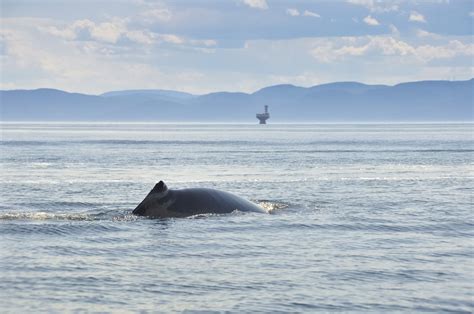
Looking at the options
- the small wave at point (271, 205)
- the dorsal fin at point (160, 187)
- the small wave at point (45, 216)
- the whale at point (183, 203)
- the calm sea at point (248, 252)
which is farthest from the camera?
the small wave at point (271, 205)

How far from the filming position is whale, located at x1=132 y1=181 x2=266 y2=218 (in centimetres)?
3331

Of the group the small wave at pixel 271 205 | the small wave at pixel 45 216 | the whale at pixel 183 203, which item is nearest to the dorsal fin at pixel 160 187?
the whale at pixel 183 203

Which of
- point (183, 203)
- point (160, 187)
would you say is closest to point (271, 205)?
point (183, 203)

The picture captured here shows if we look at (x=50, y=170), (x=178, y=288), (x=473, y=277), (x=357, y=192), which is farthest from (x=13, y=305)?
(x=50, y=170)

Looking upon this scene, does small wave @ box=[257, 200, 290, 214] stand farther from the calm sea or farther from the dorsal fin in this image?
the dorsal fin

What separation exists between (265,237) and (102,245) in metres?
4.66

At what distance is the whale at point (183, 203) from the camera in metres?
33.3

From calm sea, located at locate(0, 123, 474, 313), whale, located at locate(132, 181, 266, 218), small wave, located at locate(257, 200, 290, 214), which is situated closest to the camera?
calm sea, located at locate(0, 123, 474, 313)

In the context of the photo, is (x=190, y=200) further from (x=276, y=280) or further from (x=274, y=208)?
(x=276, y=280)

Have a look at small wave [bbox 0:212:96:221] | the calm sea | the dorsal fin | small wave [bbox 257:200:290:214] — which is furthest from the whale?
small wave [bbox 257:200:290:214]

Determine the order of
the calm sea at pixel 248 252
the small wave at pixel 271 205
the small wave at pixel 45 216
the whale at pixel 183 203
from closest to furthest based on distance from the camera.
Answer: the calm sea at pixel 248 252
the whale at pixel 183 203
the small wave at pixel 45 216
the small wave at pixel 271 205

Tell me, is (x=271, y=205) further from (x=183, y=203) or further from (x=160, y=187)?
(x=160, y=187)

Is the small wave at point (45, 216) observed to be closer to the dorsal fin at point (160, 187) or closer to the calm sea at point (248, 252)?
the calm sea at point (248, 252)

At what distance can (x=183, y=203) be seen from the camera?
33.6 metres
